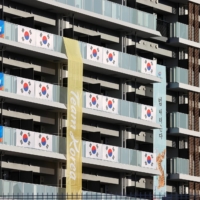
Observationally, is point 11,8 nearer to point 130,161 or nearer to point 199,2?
point 130,161

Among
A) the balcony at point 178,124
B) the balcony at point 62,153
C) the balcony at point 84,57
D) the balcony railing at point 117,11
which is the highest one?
the balcony railing at point 117,11

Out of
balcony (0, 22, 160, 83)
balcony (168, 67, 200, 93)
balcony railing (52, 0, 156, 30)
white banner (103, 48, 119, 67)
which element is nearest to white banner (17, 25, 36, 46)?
balcony (0, 22, 160, 83)

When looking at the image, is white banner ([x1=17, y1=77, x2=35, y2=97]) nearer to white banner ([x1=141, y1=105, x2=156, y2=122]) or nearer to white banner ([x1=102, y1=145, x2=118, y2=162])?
white banner ([x1=102, y1=145, x2=118, y2=162])

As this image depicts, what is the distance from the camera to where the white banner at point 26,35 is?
3748 inches

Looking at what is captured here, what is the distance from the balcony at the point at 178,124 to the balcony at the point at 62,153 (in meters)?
5.82

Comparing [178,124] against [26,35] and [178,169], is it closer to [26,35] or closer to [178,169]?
[178,169]

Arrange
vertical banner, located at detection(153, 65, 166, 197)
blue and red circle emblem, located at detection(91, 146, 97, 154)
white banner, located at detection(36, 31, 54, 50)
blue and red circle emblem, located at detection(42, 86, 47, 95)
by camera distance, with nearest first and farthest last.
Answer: blue and red circle emblem, located at detection(42, 86, 47, 95) → white banner, located at detection(36, 31, 54, 50) → blue and red circle emblem, located at detection(91, 146, 97, 154) → vertical banner, located at detection(153, 65, 166, 197)

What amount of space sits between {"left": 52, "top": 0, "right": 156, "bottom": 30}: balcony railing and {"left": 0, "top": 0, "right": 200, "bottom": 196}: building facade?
7cm

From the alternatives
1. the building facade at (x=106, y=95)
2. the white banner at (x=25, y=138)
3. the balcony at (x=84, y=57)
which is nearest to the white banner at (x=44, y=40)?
the building facade at (x=106, y=95)

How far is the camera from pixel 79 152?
325 feet

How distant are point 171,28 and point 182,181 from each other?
39.6 ft

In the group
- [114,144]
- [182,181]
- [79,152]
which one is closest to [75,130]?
[79,152]

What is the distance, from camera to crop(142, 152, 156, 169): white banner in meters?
107

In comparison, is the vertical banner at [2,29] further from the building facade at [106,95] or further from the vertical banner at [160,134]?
the vertical banner at [160,134]
